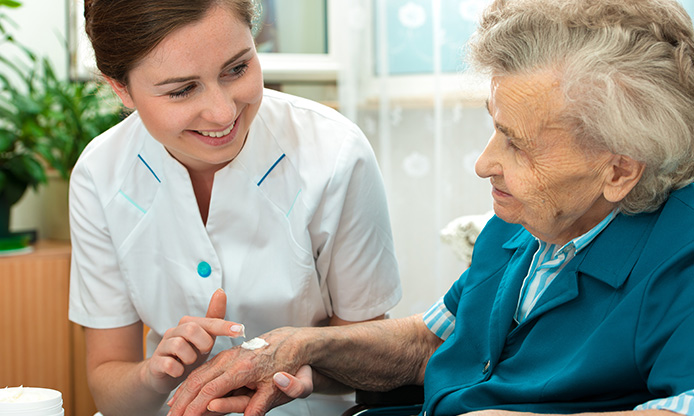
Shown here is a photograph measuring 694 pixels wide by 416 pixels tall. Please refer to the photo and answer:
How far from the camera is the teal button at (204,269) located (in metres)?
1.52

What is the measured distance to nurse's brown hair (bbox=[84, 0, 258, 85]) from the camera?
1.26 m

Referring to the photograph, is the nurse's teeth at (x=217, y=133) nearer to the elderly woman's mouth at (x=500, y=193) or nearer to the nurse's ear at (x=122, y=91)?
the nurse's ear at (x=122, y=91)

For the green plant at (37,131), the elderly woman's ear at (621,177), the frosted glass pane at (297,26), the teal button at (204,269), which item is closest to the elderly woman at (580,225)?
the elderly woman's ear at (621,177)

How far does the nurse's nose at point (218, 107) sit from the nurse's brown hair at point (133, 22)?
131mm

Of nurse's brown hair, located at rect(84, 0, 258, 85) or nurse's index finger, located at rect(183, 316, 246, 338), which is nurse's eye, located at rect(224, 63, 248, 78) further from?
nurse's index finger, located at rect(183, 316, 246, 338)

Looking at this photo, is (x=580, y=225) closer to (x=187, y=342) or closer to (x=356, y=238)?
(x=356, y=238)

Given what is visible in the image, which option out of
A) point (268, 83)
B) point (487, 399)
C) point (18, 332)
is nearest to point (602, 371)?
point (487, 399)

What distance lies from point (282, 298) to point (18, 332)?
1564mm

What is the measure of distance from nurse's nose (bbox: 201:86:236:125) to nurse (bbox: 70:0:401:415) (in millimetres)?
55

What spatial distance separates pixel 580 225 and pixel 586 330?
0.18 meters

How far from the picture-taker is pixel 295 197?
1.54 meters

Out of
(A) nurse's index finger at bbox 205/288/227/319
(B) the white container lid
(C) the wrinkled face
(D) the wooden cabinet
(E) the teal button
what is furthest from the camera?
(D) the wooden cabinet

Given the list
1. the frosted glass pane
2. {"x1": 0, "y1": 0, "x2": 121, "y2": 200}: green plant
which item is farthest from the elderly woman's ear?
the frosted glass pane

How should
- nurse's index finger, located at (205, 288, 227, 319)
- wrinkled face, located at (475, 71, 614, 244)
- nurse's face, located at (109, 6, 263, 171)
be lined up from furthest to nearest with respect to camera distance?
nurse's index finger, located at (205, 288, 227, 319) → nurse's face, located at (109, 6, 263, 171) → wrinkled face, located at (475, 71, 614, 244)
